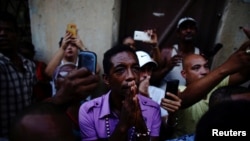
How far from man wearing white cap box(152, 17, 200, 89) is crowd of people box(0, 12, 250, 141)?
0.01 metres

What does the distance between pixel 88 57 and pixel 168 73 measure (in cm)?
202

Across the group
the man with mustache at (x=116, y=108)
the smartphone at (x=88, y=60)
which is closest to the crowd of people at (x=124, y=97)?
the man with mustache at (x=116, y=108)

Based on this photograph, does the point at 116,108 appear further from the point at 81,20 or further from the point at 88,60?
the point at 81,20

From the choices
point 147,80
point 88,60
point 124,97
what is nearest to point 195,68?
point 147,80

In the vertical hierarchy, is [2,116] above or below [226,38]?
below

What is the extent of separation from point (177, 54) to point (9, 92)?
2.14 meters

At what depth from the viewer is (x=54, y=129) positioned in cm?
130

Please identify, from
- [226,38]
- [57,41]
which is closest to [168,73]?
[226,38]

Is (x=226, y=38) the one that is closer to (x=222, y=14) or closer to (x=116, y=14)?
(x=222, y=14)

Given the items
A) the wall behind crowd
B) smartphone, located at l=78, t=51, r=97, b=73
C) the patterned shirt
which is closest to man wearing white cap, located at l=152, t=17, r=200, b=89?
the wall behind crowd

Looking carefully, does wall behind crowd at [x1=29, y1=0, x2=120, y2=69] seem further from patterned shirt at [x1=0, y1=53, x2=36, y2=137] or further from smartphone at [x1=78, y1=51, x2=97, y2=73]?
smartphone at [x1=78, y1=51, x2=97, y2=73]

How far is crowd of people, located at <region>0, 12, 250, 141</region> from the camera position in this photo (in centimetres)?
127

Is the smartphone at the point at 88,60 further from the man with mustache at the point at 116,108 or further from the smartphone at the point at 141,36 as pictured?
the smartphone at the point at 141,36

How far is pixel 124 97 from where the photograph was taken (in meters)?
2.02
